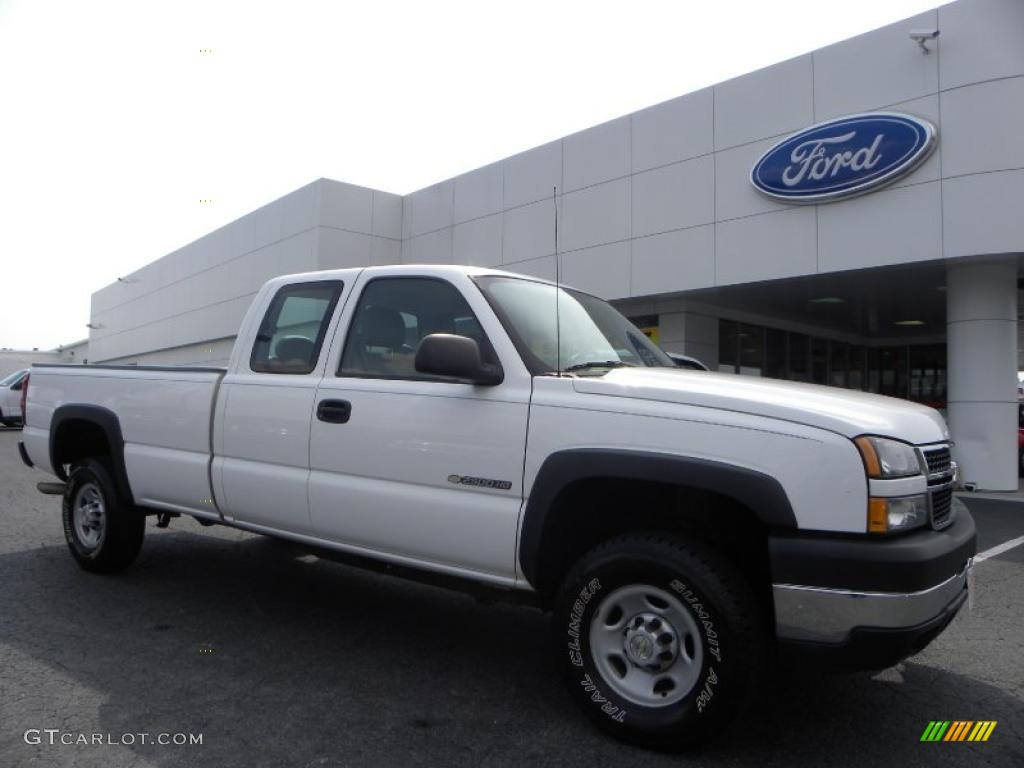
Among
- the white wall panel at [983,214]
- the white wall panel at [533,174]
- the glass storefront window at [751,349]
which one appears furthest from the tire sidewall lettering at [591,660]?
the glass storefront window at [751,349]

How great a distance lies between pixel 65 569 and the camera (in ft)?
17.9

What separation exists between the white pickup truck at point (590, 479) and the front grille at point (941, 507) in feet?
0.11

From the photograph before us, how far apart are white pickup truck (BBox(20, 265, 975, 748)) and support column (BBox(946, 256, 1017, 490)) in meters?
9.80

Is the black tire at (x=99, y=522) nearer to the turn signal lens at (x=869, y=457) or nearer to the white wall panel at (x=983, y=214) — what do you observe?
the turn signal lens at (x=869, y=457)

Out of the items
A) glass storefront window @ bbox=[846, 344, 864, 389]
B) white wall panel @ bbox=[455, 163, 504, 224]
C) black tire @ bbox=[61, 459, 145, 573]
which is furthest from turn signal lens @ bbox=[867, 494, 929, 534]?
glass storefront window @ bbox=[846, 344, 864, 389]

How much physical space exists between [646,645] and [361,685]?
1423 millimetres

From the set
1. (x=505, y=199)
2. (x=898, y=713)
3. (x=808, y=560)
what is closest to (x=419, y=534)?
(x=808, y=560)

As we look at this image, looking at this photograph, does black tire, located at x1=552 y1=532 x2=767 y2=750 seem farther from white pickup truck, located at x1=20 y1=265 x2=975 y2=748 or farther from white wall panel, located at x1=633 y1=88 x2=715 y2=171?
white wall panel, located at x1=633 y1=88 x2=715 y2=171

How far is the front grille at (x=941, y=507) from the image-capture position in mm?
2898

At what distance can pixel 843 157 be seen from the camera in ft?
38.8

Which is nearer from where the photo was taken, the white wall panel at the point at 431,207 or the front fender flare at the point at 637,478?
the front fender flare at the point at 637,478

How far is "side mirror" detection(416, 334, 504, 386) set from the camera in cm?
316

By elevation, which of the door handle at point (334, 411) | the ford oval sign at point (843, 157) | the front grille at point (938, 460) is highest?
the ford oval sign at point (843, 157)

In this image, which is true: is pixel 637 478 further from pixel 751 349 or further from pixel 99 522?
pixel 751 349
